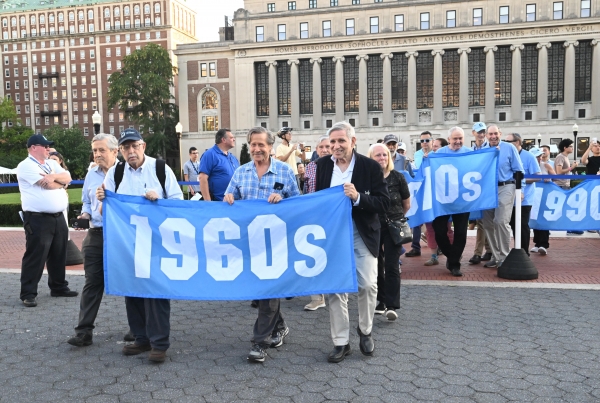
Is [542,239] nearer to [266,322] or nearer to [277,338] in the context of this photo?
[277,338]

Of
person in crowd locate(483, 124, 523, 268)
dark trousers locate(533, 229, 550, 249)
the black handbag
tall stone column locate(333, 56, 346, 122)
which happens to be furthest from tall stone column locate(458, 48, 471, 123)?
the black handbag

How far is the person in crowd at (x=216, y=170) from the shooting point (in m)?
7.96

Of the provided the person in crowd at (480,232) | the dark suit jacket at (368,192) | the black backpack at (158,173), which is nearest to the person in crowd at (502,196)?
the person in crowd at (480,232)

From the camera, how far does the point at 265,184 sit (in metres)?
5.66

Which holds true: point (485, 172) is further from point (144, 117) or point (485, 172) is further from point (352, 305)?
point (144, 117)

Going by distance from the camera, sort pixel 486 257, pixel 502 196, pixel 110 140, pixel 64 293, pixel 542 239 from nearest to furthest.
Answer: pixel 110 140 → pixel 64 293 → pixel 502 196 → pixel 486 257 → pixel 542 239

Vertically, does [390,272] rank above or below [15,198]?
above

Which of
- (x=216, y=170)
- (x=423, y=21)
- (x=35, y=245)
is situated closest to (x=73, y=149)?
(x=423, y=21)

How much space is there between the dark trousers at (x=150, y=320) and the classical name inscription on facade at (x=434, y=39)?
7165 centimetres

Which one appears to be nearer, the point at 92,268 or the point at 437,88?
the point at 92,268

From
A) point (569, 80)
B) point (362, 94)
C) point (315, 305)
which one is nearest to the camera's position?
point (315, 305)

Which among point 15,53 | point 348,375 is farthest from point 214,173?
point 15,53

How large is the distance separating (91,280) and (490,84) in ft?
236

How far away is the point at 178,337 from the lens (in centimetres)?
620
